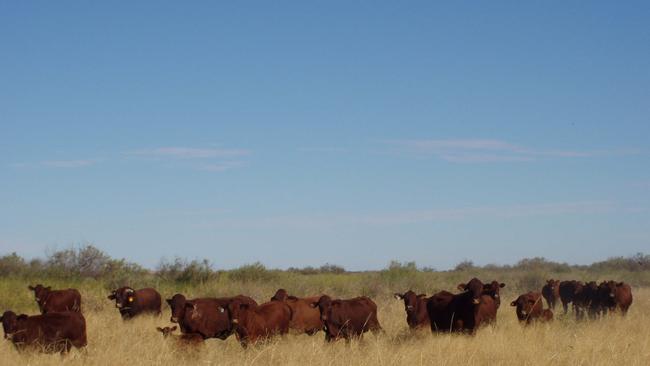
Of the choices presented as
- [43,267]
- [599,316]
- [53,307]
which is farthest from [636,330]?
[43,267]

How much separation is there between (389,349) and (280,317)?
3151mm

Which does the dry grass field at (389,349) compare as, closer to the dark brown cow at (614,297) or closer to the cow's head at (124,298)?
the cow's head at (124,298)

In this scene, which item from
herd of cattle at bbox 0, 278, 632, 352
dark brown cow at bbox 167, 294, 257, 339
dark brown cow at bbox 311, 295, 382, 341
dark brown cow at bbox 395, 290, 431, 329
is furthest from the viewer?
dark brown cow at bbox 395, 290, 431, 329

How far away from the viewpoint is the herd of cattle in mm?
14688

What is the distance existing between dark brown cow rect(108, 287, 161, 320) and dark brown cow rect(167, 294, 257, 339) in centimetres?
481

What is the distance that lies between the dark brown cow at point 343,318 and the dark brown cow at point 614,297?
9.21 metres

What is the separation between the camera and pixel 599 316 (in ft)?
76.2

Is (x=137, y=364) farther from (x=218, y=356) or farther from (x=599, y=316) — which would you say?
(x=599, y=316)

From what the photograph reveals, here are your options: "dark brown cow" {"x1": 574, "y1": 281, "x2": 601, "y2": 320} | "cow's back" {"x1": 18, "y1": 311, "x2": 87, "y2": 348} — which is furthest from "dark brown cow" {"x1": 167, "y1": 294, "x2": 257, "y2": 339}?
"dark brown cow" {"x1": 574, "y1": 281, "x2": 601, "y2": 320}

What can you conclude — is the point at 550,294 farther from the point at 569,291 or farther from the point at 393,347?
the point at 393,347

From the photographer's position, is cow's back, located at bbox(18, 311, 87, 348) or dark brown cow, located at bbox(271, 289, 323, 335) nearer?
cow's back, located at bbox(18, 311, 87, 348)

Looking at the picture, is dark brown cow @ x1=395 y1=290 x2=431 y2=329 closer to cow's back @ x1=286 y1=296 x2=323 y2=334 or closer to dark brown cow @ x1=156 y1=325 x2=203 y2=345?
cow's back @ x1=286 y1=296 x2=323 y2=334

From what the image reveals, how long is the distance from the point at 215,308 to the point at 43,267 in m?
17.8

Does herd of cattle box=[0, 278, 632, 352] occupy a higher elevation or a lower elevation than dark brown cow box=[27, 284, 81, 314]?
lower
